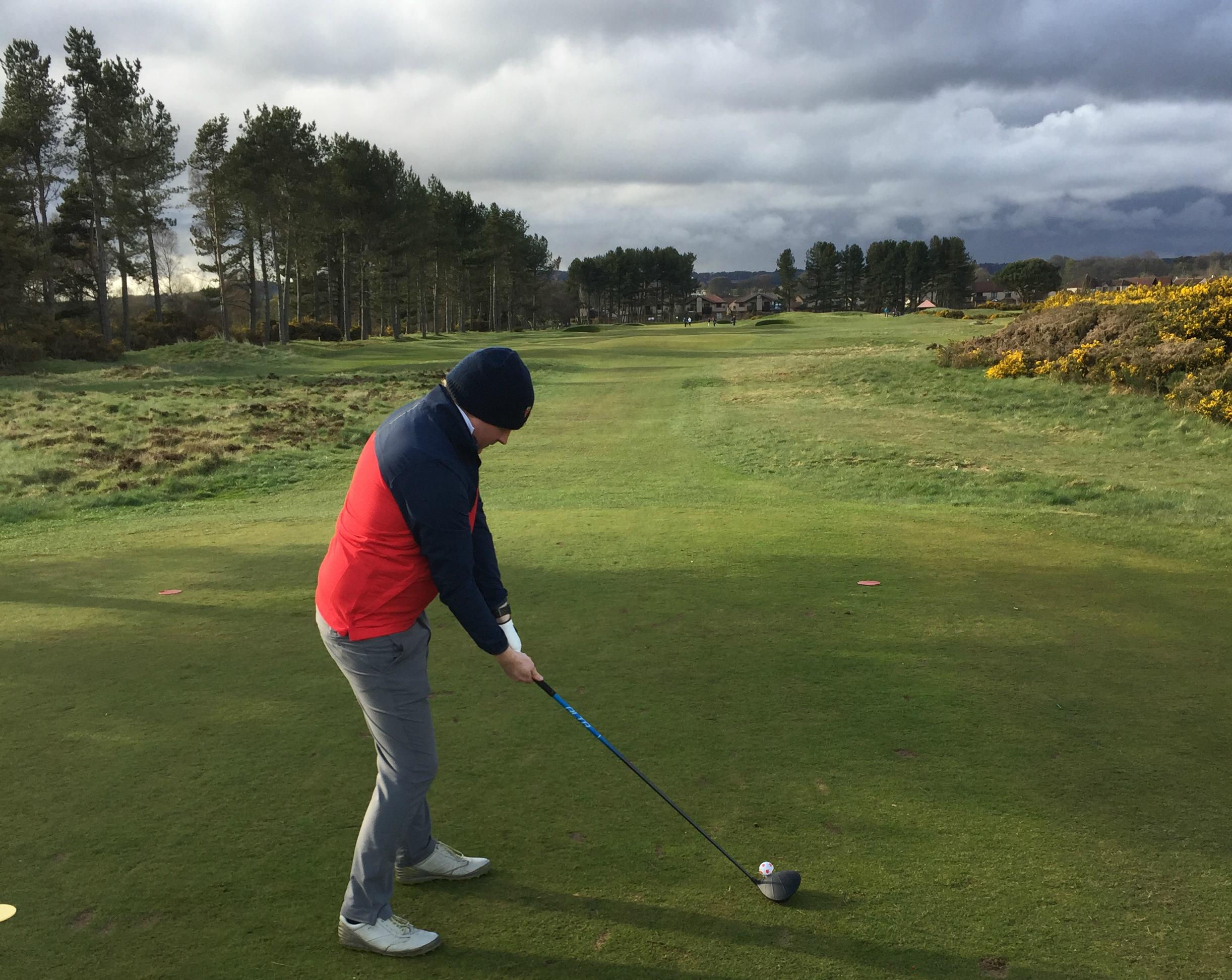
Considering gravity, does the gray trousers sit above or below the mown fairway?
above

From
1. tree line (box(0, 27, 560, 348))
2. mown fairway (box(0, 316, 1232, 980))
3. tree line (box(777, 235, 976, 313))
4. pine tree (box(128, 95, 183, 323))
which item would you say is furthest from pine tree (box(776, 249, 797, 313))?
mown fairway (box(0, 316, 1232, 980))

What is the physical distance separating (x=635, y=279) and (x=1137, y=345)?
137m

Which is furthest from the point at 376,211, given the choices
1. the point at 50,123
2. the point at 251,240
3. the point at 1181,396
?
the point at 1181,396

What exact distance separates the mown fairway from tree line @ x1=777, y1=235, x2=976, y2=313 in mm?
132043

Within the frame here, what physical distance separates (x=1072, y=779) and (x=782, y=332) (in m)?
60.8

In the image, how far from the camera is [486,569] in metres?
3.95

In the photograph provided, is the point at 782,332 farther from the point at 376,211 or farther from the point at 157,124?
the point at 157,124

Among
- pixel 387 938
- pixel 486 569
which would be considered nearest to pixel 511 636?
pixel 486 569

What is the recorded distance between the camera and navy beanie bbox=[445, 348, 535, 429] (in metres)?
3.49

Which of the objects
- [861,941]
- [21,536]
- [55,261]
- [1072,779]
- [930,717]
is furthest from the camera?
[55,261]

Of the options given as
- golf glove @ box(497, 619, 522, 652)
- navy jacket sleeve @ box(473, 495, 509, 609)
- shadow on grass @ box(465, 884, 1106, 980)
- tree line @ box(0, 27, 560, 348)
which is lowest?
shadow on grass @ box(465, 884, 1106, 980)

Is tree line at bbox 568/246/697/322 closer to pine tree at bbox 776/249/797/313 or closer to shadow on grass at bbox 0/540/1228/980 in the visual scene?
pine tree at bbox 776/249/797/313

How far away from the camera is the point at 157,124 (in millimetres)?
51312

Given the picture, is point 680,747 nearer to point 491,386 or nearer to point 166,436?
point 491,386
